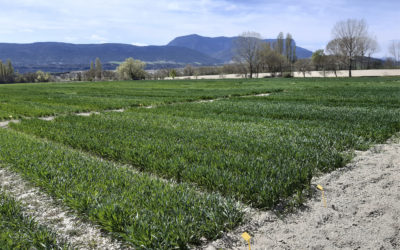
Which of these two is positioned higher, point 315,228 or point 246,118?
point 246,118

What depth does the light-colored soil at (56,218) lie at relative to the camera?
375cm

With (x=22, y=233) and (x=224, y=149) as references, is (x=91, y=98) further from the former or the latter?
(x=22, y=233)

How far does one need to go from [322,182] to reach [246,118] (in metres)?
7.26

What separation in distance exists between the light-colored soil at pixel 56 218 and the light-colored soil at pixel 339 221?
1.59m

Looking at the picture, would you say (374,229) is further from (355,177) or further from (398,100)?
(398,100)

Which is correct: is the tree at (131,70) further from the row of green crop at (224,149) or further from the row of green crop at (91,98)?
the row of green crop at (224,149)

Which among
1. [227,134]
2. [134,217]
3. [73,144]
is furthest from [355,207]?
[73,144]

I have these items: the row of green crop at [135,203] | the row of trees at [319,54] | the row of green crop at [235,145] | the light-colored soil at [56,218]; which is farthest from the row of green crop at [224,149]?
the row of trees at [319,54]

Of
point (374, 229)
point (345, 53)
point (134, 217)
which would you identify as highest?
point (345, 53)

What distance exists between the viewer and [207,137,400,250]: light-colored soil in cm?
369

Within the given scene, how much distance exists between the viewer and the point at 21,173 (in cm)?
609

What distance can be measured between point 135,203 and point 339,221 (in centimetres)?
320

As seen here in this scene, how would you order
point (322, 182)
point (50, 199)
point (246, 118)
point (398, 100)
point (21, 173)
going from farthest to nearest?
point (398, 100)
point (246, 118)
point (21, 173)
point (322, 182)
point (50, 199)

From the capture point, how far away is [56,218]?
4.35 meters
